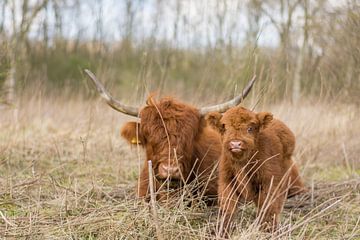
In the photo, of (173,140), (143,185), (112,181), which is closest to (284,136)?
(173,140)

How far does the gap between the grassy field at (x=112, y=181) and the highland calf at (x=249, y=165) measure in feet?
0.57

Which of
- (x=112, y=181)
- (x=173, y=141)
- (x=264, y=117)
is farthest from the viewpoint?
(x=112, y=181)

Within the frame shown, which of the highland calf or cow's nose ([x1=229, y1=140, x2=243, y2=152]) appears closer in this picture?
cow's nose ([x1=229, y1=140, x2=243, y2=152])

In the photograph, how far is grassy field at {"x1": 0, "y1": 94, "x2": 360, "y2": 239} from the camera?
425 cm

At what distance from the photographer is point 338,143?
358 inches

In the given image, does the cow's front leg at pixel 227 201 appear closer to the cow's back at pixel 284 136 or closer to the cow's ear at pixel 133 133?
the cow's back at pixel 284 136

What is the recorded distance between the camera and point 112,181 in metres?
7.16

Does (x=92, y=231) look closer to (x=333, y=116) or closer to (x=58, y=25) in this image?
(x=333, y=116)

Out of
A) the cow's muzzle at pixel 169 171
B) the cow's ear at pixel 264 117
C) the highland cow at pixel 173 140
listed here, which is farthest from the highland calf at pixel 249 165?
the cow's muzzle at pixel 169 171

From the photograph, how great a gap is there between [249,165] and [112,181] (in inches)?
109

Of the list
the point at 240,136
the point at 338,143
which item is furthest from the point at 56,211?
the point at 338,143

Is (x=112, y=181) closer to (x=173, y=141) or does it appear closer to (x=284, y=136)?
(x=173, y=141)

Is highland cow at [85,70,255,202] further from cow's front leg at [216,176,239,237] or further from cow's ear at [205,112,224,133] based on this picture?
cow's ear at [205,112,224,133]

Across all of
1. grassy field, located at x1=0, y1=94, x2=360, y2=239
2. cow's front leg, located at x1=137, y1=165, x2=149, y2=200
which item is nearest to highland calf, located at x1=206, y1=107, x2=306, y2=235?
grassy field, located at x1=0, y1=94, x2=360, y2=239
